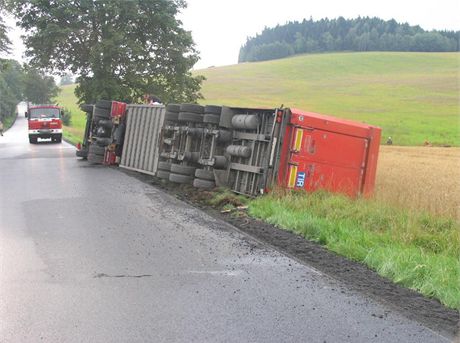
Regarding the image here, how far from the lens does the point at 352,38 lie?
154000mm

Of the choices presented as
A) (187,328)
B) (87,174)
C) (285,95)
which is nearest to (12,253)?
(187,328)

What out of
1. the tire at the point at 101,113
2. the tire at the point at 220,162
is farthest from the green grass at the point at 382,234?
the tire at the point at 101,113

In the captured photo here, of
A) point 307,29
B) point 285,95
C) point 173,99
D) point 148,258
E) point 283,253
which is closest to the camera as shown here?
point 148,258

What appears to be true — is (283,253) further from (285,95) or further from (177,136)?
(285,95)

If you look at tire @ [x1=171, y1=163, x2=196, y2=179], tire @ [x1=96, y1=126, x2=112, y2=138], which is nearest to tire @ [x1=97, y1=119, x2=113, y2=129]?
tire @ [x1=96, y1=126, x2=112, y2=138]

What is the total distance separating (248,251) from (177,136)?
6776mm

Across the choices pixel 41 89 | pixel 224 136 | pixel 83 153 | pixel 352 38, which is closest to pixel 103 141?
pixel 83 153

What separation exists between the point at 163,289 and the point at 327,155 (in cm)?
649

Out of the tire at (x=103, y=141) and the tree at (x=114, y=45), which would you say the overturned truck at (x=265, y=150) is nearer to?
the tire at (x=103, y=141)

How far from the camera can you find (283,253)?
20.9ft

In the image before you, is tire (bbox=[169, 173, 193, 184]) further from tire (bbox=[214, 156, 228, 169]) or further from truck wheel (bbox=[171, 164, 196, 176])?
tire (bbox=[214, 156, 228, 169])

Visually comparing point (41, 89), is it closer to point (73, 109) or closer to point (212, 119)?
point (73, 109)

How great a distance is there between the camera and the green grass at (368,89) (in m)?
53.5

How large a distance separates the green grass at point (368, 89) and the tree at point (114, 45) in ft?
80.5
